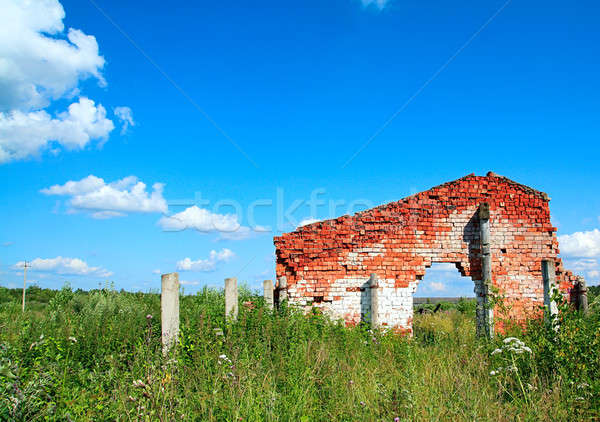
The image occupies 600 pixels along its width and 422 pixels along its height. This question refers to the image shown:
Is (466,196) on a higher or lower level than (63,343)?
higher

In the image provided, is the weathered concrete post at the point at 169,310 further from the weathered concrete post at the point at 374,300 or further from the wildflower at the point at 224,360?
the weathered concrete post at the point at 374,300

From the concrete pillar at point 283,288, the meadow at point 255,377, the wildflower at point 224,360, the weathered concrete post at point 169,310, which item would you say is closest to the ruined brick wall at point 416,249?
the concrete pillar at point 283,288

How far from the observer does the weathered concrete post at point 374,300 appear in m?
9.97

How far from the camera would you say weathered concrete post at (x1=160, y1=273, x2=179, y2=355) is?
606cm

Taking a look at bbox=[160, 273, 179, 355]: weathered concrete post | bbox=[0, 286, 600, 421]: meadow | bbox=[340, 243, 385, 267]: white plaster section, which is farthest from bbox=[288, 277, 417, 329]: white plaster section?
bbox=[160, 273, 179, 355]: weathered concrete post

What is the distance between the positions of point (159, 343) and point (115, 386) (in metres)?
1.32

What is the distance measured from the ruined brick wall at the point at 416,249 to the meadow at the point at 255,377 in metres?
2.66

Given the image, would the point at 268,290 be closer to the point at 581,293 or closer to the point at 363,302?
the point at 363,302

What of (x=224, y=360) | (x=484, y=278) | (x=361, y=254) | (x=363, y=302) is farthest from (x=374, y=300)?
(x=224, y=360)

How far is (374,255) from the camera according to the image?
10508 mm

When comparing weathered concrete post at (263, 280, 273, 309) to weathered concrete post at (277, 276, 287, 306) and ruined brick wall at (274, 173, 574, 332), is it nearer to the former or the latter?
weathered concrete post at (277, 276, 287, 306)

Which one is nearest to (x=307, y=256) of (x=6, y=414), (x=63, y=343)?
(x=63, y=343)

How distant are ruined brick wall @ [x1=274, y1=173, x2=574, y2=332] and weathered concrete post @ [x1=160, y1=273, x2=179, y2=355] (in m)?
4.50

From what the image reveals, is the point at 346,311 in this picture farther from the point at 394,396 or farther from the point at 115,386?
the point at 115,386
